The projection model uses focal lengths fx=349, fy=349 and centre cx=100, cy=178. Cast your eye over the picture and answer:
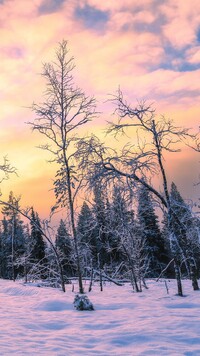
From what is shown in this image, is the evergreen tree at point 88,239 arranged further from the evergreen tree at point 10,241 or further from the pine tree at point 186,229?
the evergreen tree at point 10,241

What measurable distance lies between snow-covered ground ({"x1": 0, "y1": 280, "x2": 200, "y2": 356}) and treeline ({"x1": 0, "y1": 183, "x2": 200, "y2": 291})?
117 inches

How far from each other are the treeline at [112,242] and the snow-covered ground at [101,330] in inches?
117

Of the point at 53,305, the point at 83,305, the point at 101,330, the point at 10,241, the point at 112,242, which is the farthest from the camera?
the point at 10,241

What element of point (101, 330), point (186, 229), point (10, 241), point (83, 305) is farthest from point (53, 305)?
point (10, 241)

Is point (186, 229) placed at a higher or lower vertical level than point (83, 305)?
higher

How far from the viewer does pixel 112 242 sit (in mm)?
40656

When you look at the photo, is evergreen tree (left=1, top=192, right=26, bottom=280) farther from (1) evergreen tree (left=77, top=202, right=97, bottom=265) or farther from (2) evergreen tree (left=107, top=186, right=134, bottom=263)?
(2) evergreen tree (left=107, top=186, right=134, bottom=263)

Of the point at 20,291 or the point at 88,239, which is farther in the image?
the point at 88,239

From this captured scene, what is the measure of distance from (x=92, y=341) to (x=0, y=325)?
8.88ft

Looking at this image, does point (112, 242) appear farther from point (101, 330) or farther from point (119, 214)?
point (101, 330)

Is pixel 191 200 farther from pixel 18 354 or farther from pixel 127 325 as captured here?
pixel 18 354

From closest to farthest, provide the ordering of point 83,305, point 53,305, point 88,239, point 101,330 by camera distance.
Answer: point 101,330
point 83,305
point 53,305
point 88,239

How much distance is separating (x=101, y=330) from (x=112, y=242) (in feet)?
106

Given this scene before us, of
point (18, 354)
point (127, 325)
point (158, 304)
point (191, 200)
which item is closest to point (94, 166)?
point (191, 200)
